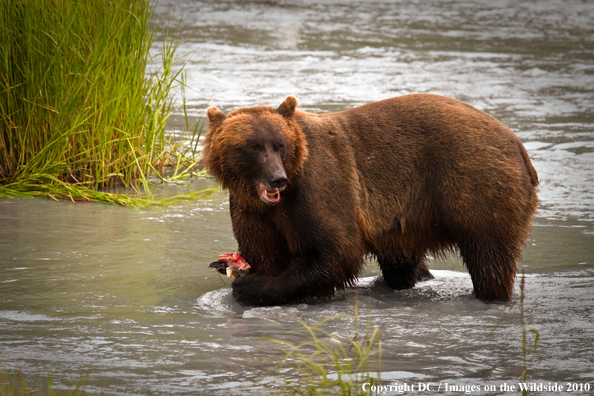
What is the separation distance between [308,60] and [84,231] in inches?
357

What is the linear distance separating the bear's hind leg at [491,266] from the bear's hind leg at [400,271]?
47cm

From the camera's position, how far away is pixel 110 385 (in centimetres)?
393

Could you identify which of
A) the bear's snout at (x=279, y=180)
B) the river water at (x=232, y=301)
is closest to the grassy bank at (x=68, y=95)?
the river water at (x=232, y=301)

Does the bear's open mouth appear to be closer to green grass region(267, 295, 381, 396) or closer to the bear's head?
the bear's head

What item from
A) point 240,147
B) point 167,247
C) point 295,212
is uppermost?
point 240,147

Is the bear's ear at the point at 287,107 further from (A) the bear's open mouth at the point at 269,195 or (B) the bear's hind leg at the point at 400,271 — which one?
(B) the bear's hind leg at the point at 400,271

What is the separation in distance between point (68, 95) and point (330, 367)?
4491mm

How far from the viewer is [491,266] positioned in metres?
5.44

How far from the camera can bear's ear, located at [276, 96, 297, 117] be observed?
17.5 ft

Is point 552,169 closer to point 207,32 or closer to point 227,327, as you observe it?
point 227,327

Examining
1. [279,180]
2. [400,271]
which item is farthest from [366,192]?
[279,180]

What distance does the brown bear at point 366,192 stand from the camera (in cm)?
526

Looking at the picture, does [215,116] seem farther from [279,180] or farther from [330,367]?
[330,367]

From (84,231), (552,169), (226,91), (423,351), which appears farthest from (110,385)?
(226,91)
